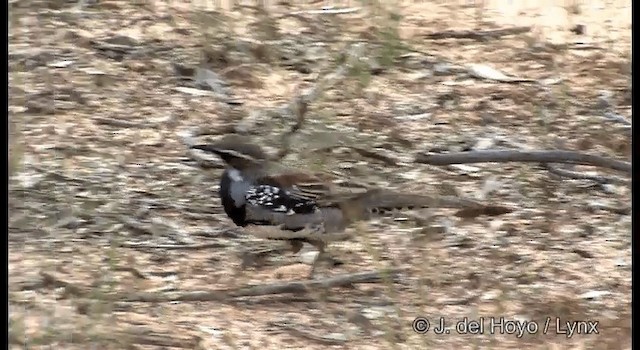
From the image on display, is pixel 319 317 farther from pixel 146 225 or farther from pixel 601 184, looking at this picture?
pixel 601 184

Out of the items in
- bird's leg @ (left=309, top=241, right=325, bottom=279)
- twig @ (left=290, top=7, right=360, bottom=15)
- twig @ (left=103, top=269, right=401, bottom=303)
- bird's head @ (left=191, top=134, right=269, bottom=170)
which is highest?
twig @ (left=290, top=7, right=360, bottom=15)

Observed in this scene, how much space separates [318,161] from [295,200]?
0.11m

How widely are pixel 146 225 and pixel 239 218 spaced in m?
0.22

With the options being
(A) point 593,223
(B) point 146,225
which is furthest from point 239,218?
(A) point 593,223

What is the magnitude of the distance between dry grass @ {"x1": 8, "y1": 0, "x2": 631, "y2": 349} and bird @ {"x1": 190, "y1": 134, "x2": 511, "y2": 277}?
33 mm

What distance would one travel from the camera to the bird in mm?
2260

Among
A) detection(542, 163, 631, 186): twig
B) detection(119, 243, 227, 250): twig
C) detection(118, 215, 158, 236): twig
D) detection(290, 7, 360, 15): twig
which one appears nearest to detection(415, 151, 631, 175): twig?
detection(542, 163, 631, 186): twig

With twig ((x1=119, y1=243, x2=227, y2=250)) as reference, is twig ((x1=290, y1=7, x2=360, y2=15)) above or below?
above

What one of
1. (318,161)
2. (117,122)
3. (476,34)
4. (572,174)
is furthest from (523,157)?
(117,122)

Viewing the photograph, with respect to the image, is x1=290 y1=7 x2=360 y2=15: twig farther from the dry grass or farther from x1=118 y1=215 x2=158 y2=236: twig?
x1=118 y1=215 x2=158 y2=236: twig

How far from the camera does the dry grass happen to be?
225 centimetres

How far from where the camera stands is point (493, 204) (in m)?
2.31

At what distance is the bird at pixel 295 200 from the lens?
7.41 ft

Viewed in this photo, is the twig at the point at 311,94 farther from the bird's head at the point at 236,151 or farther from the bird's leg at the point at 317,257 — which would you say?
the bird's leg at the point at 317,257
